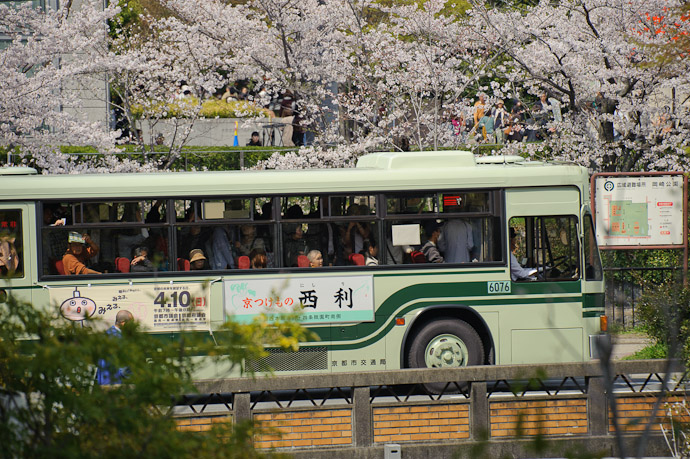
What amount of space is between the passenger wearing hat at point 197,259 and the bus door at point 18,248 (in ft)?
5.93

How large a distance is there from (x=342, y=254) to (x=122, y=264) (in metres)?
2.60

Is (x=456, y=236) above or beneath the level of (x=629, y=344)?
above

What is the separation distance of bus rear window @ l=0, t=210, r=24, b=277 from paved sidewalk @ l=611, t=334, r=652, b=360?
849cm

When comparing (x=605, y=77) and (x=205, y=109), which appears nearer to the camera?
(x=605, y=77)

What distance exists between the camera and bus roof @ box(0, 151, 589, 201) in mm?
10328

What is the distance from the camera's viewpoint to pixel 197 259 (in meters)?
10.5

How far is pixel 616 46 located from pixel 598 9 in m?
1.55

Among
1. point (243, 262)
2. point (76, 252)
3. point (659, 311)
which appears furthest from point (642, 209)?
point (76, 252)

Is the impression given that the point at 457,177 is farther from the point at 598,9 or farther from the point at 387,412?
the point at 598,9

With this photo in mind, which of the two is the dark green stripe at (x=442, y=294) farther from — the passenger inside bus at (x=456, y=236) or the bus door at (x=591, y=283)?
the passenger inside bus at (x=456, y=236)

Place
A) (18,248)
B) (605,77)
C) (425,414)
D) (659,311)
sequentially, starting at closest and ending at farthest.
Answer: (425,414), (18,248), (659,311), (605,77)

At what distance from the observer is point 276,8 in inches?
840

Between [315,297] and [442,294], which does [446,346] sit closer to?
[442,294]

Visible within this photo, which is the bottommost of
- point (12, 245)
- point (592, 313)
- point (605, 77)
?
point (592, 313)
